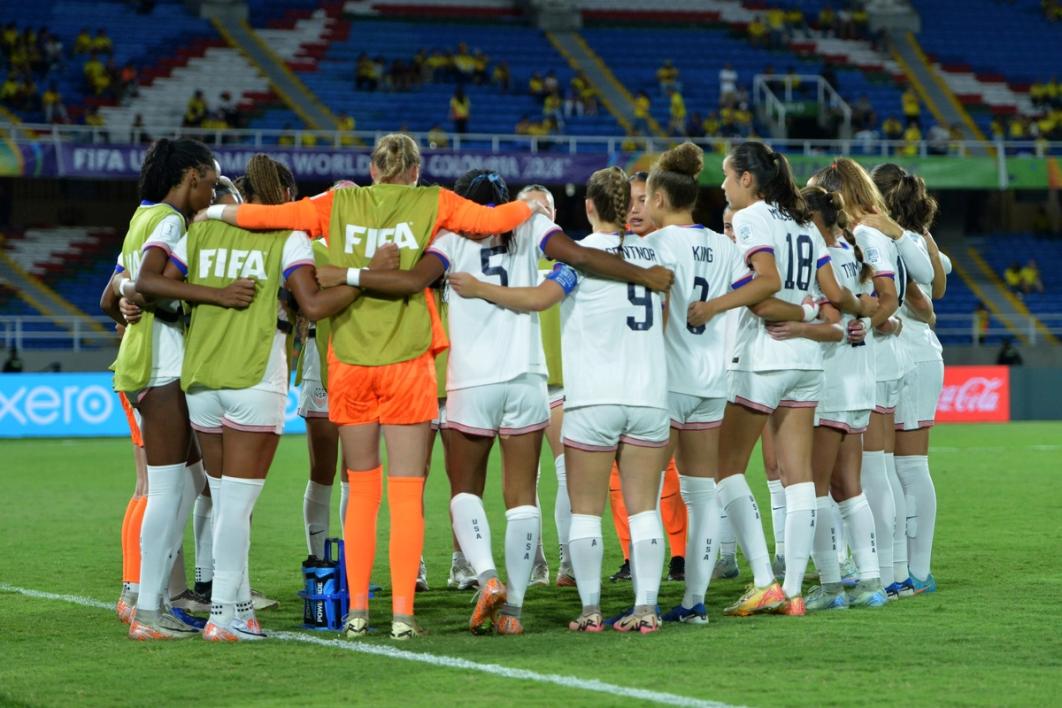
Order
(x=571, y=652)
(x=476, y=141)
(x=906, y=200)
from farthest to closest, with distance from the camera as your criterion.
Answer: (x=476, y=141) → (x=906, y=200) → (x=571, y=652)

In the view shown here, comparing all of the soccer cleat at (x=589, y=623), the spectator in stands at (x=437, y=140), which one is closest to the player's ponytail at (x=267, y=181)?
the soccer cleat at (x=589, y=623)

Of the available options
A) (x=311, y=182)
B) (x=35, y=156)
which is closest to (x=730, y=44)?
(x=311, y=182)

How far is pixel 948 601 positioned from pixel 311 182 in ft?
83.8

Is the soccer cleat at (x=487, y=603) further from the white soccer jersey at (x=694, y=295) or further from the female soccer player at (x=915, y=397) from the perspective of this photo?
the female soccer player at (x=915, y=397)

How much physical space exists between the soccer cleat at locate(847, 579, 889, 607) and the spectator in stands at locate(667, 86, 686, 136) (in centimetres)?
2620

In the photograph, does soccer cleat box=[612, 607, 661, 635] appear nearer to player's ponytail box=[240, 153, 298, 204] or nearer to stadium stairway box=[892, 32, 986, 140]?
player's ponytail box=[240, 153, 298, 204]

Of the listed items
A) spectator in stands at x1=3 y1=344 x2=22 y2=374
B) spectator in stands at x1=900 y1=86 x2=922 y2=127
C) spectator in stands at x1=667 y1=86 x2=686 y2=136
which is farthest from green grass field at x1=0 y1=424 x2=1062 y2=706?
spectator in stands at x1=900 y1=86 x2=922 y2=127

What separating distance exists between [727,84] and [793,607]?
29.1 m

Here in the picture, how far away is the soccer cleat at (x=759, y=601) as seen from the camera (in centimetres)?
711

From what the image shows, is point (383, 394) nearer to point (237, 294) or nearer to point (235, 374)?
point (235, 374)

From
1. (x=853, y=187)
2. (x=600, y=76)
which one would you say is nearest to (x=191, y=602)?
(x=853, y=187)

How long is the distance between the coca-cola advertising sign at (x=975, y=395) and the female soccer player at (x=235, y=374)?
21162 millimetres

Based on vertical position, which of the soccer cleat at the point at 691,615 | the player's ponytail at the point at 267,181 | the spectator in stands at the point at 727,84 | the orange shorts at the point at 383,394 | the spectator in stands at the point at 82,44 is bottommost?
the soccer cleat at the point at 691,615

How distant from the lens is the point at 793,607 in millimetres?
7113
